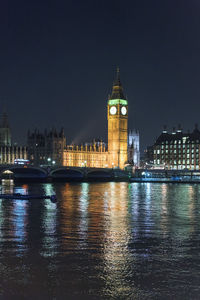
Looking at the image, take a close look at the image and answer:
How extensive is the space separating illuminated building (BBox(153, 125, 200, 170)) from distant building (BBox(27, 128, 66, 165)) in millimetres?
38589

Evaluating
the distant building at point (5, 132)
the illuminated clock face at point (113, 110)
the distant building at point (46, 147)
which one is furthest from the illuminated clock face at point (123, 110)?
the distant building at point (5, 132)

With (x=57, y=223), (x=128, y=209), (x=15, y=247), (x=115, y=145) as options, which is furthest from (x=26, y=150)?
(x=15, y=247)

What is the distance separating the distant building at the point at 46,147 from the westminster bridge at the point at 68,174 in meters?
10.0

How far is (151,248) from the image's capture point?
22594mm

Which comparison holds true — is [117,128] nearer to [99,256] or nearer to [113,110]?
[113,110]

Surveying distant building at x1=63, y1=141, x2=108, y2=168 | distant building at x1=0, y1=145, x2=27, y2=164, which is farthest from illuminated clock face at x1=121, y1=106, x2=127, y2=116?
distant building at x1=0, y1=145, x2=27, y2=164

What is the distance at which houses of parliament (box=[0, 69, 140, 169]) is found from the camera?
12850cm

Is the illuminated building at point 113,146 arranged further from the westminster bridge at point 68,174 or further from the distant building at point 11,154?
the westminster bridge at point 68,174

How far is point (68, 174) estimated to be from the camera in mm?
117125

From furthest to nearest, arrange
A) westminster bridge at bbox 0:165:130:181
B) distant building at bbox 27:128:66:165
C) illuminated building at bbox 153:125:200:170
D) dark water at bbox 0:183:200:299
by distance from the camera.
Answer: illuminated building at bbox 153:125:200:170
distant building at bbox 27:128:66:165
westminster bridge at bbox 0:165:130:181
dark water at bbox 0:183:200:299

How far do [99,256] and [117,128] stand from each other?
119 meters

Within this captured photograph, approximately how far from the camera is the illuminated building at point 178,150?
505 ft

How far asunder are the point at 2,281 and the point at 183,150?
470ft

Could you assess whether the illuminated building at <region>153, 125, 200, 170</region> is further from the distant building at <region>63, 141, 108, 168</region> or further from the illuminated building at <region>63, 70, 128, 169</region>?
the distant building at <region>63, 141, 108, 168</region>
